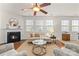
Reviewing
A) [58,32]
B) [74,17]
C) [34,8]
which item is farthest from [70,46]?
[34,8]

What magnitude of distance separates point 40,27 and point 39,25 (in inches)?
1.4

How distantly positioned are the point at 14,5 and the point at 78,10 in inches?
37.1

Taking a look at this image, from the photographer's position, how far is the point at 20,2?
1.90 metres

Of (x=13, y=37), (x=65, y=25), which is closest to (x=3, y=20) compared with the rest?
(x=13, y=37)

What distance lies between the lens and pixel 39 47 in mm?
1957

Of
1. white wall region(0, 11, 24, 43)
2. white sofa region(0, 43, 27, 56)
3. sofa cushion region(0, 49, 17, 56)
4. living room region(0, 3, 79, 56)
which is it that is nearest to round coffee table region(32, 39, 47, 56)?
living room region(0, 3, 79, 56)

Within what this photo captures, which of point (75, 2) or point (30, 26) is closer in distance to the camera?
point (75, 2)

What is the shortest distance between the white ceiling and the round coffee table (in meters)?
0.42

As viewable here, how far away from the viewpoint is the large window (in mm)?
1963

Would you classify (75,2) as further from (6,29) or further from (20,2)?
(6,29)

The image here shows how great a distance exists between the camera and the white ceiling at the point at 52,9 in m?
1.91

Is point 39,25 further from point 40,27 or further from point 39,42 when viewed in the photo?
point 39,42

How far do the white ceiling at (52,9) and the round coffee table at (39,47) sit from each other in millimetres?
418

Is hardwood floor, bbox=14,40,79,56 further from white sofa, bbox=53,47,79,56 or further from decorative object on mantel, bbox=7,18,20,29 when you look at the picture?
decorative object on mantel, bbox=7,18,20,29
